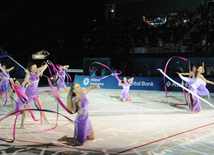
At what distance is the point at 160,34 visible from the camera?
23.8 metres

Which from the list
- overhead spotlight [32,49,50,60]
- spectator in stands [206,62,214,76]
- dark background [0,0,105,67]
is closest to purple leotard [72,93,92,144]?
spectator in stands [206,62,214,76]

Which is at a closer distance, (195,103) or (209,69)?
(195,103)

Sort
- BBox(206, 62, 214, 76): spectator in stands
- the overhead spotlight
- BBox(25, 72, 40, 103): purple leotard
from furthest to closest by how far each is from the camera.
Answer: the overhead spotlight < BBox(206, 62, 214, 76): spectator in stands < BBox(25, 72, 40, 103): purple leotard

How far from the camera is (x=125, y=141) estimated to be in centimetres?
581

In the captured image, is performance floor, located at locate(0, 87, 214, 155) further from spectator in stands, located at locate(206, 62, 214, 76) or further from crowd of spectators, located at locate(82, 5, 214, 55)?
crowd of spectators, located at locate(82, 5, 214, 55)

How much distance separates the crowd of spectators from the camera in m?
21.4

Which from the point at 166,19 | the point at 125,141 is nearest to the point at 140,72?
the point at 166,19

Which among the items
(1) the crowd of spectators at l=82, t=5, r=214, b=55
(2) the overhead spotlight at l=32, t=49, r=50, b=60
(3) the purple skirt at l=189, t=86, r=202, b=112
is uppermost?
(1) the crowd of spectators at l=82, t=5, r=214, b=55

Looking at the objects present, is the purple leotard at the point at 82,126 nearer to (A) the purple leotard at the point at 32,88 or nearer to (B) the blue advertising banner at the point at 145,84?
(A) the purple leotard at the point at 32,88

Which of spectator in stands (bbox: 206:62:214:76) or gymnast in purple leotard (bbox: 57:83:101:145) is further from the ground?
spectator in stands (bbox: 206:62:214:76)

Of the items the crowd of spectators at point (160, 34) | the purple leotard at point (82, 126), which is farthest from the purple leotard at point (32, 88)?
the crowd of spectators at point (160, 34)

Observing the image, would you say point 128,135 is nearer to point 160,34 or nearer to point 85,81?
point 85,81

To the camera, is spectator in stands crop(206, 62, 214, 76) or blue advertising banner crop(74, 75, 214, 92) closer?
blue advertising banner crop(74, 75, 214, 92)

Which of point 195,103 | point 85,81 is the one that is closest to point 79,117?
point 195,103
